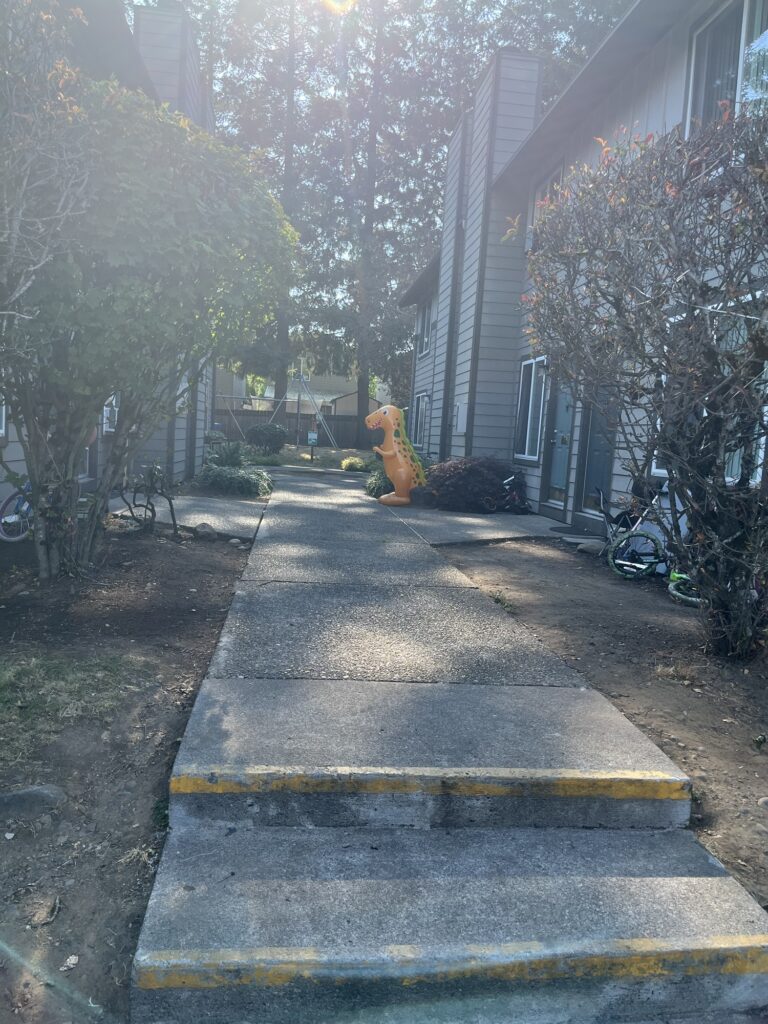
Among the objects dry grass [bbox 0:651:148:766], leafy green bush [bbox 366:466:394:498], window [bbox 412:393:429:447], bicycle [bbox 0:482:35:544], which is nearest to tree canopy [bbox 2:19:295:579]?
bicycle [bbox 0:482:35:544]

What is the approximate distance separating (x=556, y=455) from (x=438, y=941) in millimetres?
10410

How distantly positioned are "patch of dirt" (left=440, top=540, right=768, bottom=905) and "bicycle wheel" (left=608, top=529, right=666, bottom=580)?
12cm

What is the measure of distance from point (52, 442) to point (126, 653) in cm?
203

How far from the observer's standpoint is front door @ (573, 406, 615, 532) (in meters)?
10.4

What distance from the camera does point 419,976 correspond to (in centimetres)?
235

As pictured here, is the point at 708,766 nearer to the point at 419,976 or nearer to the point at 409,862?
the point at 409,862

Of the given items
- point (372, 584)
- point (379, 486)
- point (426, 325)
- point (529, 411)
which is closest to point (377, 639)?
point (372, 584)

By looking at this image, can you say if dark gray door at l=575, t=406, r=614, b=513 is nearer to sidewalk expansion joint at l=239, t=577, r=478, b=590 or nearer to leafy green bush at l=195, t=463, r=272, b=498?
sidewalk expansion joint at l=239, t=577, r=478, b=590

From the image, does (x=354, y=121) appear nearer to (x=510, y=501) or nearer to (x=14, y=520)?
(x=510, y=501)

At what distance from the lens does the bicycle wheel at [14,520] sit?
23.0ft

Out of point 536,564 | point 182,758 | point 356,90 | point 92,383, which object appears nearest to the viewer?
point 182,758

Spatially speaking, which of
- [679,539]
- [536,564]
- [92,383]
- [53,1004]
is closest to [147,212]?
[92,383]

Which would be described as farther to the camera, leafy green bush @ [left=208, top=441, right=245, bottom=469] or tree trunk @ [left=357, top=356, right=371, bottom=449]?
tree trunk @ [left=357, top=356, right=371, bottom=449]

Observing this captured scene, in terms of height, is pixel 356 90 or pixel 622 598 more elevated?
pixel 356 90
